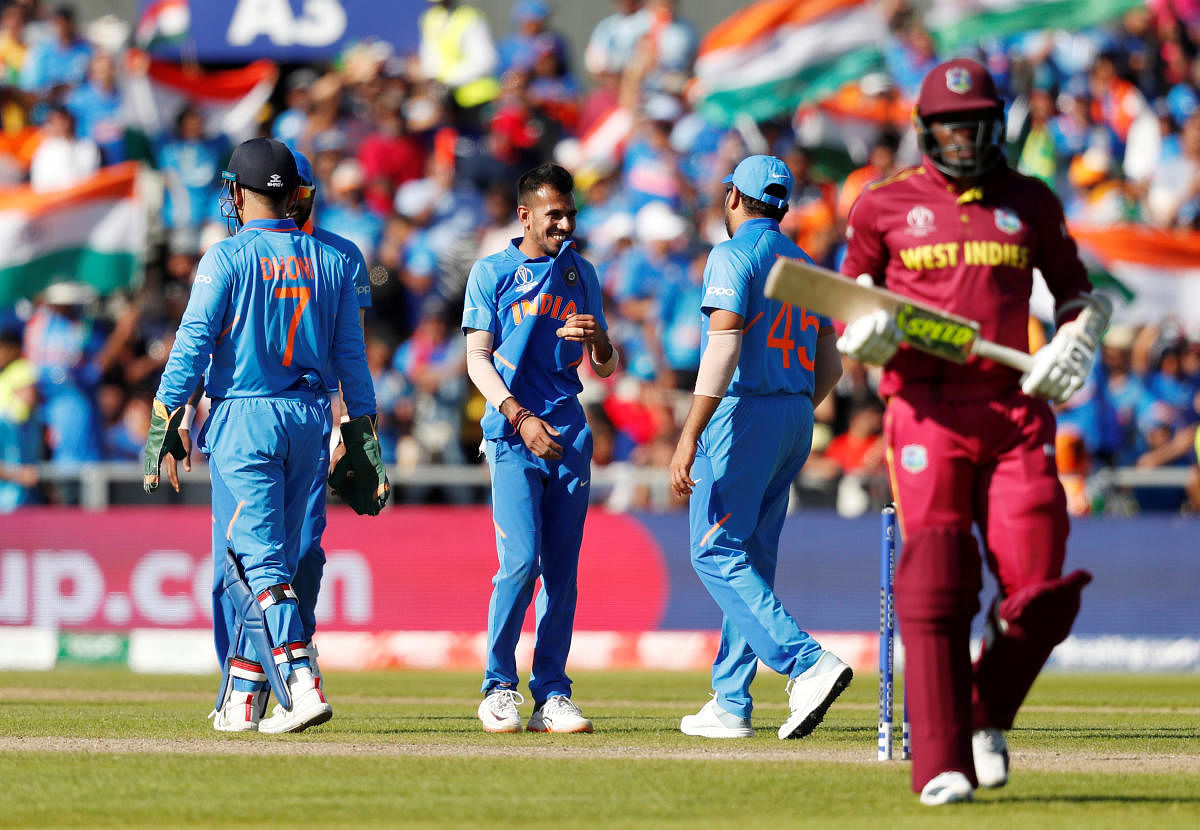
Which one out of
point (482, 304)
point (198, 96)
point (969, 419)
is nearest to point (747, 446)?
point (482, 304)

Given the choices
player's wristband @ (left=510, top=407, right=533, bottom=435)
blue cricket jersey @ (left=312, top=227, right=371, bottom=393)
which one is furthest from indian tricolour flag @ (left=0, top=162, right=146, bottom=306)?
player's wristband @ (left=510, top=407, right=533, bottom=435)

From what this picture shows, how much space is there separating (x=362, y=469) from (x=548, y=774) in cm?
250

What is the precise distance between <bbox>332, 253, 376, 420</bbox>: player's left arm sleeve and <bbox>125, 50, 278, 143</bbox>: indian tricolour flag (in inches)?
464

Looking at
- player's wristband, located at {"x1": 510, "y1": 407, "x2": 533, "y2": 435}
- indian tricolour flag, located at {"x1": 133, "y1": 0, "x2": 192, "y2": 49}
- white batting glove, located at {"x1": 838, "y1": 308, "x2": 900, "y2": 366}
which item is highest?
indian tricolour flag, located at {"x1": 133, "y1": 0, "x2": 192, "y2": 49}

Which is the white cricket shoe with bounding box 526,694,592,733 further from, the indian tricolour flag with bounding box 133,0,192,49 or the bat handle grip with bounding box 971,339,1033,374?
the indian tricolour flag with bounding box 133,0,192,49

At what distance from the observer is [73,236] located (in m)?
19.2

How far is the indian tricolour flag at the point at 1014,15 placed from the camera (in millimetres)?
20250

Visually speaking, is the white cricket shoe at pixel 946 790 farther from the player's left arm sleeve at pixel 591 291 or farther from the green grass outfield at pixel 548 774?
the player's left arm sleeve at pixel 591 291

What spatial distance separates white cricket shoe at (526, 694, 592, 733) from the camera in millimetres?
9016

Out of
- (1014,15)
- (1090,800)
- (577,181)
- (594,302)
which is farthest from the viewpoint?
(577,181)

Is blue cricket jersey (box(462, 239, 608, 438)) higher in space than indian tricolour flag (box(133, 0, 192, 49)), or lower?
lower

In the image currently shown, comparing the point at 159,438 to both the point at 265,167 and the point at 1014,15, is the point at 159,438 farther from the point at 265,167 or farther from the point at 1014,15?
the point at 1014,15

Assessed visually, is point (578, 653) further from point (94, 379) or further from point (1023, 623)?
point (1023, 623)

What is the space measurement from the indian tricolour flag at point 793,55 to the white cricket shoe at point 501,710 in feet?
41.1
